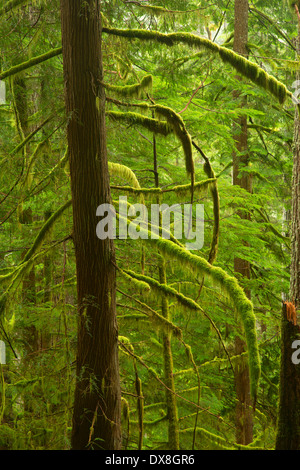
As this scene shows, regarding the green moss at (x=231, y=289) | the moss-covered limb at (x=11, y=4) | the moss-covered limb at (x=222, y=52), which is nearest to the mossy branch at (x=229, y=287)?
the green moss at (x=231, y=289)

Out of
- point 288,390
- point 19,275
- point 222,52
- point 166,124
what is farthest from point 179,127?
point 288,390

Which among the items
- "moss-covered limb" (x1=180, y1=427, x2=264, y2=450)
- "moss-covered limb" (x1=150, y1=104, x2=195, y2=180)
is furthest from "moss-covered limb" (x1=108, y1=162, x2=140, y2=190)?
"moss-covered limb" (x1=180, y1=427, x2=264, y2=450)

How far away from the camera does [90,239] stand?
11.1ft

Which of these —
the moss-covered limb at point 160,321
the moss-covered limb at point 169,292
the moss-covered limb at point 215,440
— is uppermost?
the moss-covered limb at point 169,292

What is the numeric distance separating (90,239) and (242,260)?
20.6ft

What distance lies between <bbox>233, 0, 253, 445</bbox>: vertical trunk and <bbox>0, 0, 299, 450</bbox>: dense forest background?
51 millimetres

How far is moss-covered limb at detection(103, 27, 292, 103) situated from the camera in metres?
3.44

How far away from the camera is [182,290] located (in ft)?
23.1

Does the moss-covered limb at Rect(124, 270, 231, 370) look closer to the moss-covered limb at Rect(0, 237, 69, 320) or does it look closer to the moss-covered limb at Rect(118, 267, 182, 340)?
the moss-covered limb at Rect(118, 267, 182, 340)

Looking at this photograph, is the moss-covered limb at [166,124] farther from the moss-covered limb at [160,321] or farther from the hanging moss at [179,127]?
the moss-covered limb at [160,321]

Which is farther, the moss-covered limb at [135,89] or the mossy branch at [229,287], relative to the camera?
the moss-covered limb at [135,89]

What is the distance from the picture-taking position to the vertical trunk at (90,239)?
129 inches

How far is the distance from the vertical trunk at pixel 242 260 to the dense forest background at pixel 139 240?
0.17 feet

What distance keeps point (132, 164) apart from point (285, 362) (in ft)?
13.3
